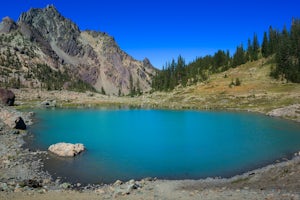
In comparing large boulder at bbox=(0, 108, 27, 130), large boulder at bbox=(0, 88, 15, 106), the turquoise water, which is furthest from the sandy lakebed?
large boulder at bbox=(0, 88, 15, 106)

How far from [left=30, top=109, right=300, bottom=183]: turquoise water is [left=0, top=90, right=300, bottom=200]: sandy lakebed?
2.51 m

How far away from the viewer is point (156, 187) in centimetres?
2953

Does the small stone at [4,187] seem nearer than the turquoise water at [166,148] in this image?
Yes

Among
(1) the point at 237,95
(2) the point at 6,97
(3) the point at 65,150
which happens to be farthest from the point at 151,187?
(1) the point at 237,95

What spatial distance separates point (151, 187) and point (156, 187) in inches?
18.1

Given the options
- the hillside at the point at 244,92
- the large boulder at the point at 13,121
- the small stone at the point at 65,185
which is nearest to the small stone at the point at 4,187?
the small stone at the point at 65,185

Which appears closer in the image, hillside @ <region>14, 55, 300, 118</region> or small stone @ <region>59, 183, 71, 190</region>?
small stone @ <region>59, 183, 71, 190</region>

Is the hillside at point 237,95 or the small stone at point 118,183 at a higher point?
the hillside at point 237,95

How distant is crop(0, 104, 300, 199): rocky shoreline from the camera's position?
80.9 feet

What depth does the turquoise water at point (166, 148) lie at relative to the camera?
3675 cm

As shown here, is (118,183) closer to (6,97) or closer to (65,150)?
(65,150)

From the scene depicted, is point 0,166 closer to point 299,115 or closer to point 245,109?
point 299,115

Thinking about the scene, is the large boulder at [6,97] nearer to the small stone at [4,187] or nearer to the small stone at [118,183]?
the small stone at [4,187]

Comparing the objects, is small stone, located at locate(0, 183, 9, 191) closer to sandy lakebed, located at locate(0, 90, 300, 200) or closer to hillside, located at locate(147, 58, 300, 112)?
sandy lakebed, located at locate(0, 90, 300, 200)
